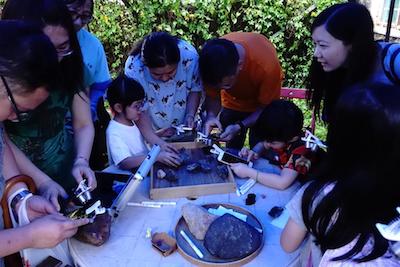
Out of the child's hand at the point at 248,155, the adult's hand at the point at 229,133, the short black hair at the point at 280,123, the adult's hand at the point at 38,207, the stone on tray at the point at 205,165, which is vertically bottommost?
the adult's hand at the point at 229,133

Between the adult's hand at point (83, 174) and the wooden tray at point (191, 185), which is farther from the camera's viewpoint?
the wooden tray at point (191, 185)

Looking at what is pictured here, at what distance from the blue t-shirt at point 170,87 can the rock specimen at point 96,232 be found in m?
1.17

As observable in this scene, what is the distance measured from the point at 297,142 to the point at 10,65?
1482mm

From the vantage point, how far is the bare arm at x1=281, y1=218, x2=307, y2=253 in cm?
132

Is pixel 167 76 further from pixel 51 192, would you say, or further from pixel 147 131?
pixel 51 192

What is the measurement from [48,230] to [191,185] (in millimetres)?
715

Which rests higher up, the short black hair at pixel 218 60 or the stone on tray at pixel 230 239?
the short black hair at pixel 218 60

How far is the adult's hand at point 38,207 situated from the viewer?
138 cm

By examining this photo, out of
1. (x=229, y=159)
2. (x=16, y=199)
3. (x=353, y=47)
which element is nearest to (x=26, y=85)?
(x=16, y=199)

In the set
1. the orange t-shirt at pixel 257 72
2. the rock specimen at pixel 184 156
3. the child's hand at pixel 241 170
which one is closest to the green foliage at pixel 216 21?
the orange t-shirt at pixel 257 72

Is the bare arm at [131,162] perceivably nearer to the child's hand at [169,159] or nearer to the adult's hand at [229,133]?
the child's hand at [169,159]

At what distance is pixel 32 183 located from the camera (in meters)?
1.46

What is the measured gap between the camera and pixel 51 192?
1.52 metres

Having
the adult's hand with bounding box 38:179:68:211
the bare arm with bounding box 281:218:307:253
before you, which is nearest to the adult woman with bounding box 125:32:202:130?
the adult's hand with bounding box 38:179:68:211
